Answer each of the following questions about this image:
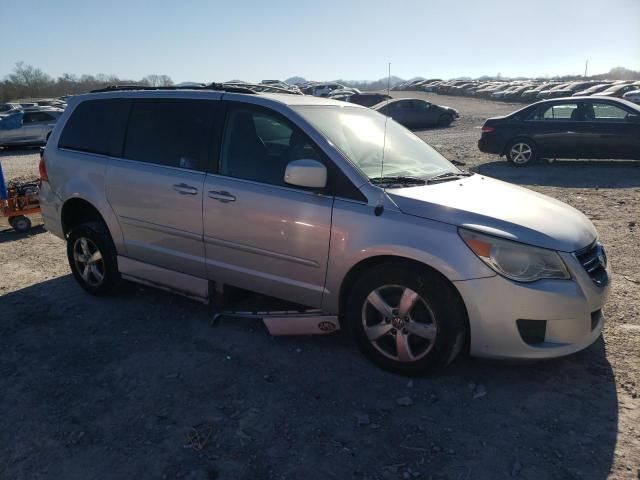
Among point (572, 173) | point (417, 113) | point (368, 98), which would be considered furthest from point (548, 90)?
point (572, 173)

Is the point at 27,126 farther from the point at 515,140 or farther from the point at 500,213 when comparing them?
the point at 500,213

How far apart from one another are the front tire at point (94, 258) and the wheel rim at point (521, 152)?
10.0 m

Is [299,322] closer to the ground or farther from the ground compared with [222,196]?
closer to the ground

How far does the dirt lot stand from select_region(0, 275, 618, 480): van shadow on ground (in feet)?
0.03

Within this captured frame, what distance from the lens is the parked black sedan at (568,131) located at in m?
10.7

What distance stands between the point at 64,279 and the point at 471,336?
4202mm

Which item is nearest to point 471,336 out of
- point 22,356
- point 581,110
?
point 22,356

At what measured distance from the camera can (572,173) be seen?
10672 millimetres

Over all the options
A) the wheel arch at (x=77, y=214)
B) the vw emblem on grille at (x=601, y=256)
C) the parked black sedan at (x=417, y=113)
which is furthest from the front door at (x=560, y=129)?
the parked black sedan at (x=417, y=113)

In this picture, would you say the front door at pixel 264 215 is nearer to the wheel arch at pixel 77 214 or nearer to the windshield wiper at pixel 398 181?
the windshield wiper at pixel 398 181

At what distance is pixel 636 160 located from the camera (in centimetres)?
1126

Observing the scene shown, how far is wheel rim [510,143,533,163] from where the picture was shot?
38.7 feet

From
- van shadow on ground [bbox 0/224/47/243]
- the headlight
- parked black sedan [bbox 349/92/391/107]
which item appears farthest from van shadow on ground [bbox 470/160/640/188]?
parked black sedan [bbox 349/92/391/107]

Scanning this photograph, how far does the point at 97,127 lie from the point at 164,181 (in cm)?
116
